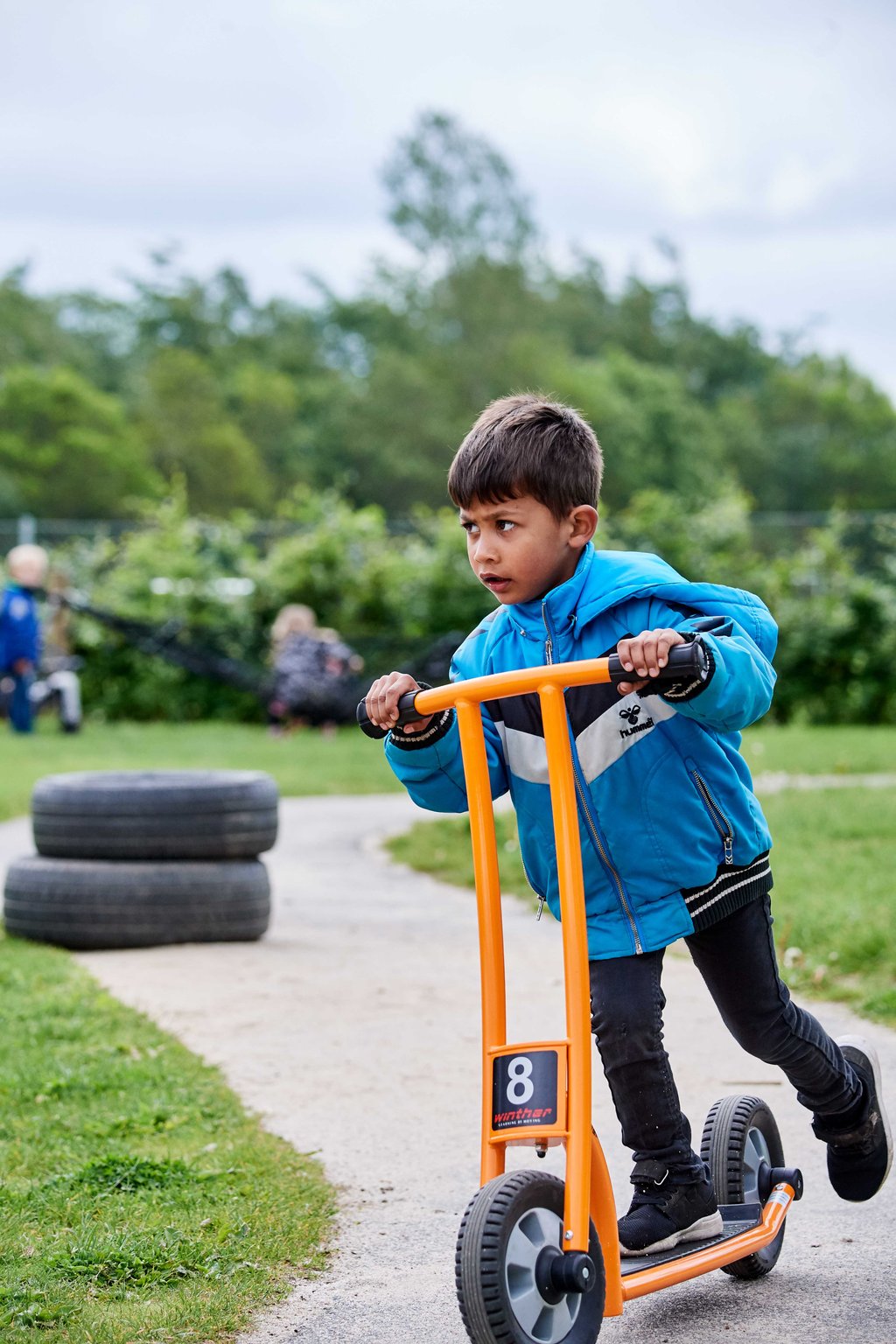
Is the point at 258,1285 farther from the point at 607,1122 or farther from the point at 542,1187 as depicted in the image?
the point at 607,1122

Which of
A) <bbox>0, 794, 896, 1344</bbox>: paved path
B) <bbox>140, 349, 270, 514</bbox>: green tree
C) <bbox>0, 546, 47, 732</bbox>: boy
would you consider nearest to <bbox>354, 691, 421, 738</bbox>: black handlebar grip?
<bbox>0, 794, 896, 1344</bbox>: paved path

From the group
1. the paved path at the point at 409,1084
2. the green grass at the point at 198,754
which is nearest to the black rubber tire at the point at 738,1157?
the paved path at the point at 409,1084

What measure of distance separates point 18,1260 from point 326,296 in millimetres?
84316

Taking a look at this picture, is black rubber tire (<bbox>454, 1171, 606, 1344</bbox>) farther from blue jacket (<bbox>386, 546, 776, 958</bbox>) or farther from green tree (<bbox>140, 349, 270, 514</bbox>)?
green tree (<bbox>140, 349, 270, 514</bbox>)

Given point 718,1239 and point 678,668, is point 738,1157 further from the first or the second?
point 678,668

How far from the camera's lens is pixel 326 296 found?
3332 inches

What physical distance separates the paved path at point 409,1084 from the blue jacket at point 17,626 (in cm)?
847

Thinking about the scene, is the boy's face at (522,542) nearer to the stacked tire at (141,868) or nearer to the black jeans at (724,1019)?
the black jeans at (724,1019)

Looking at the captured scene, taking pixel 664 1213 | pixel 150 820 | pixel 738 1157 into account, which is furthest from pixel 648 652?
pixel 150 820

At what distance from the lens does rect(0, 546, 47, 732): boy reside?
16375 mm

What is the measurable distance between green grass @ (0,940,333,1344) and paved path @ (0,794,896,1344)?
0.34ft

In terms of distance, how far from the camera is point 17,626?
54.0 ft

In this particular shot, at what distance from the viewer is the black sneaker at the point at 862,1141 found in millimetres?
3254

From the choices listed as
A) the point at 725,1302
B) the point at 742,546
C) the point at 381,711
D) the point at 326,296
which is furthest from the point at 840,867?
the point at 326,296
